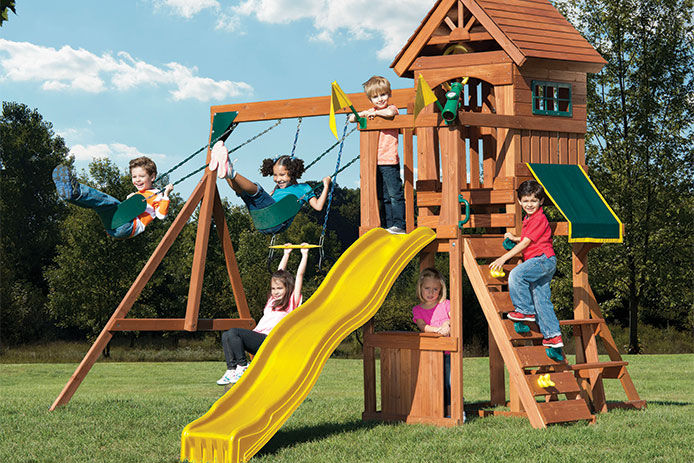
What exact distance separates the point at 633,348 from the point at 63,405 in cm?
2282

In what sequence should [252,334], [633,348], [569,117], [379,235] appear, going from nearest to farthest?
[252,334] → [379,235] → [569,117] → [633,348]

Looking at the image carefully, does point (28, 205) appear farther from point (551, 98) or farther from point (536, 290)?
point (536, 290)

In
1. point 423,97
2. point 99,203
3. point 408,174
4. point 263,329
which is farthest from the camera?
point 99,203

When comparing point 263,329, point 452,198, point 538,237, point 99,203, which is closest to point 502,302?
point 538,237

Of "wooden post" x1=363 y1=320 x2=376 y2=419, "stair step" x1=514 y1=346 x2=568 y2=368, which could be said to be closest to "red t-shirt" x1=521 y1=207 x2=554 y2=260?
"stair step" x1=514 y1=346 x2=568 y2=368

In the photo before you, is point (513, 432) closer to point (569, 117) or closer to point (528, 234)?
point (528, 234)

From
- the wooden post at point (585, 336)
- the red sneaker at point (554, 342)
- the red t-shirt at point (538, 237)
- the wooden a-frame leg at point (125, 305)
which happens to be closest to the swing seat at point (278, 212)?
the wooden a-frame leg at point (125, 305)

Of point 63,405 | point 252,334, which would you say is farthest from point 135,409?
point 252,334

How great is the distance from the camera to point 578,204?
9.45 metres

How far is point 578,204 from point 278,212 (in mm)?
3742

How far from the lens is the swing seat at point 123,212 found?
33.8 feet

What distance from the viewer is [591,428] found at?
7910 mm

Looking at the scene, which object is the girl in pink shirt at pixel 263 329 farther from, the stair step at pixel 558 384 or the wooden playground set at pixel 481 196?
the stair step at pixel 558 384

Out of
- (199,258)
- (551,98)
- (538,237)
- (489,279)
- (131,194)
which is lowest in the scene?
(489,279)
